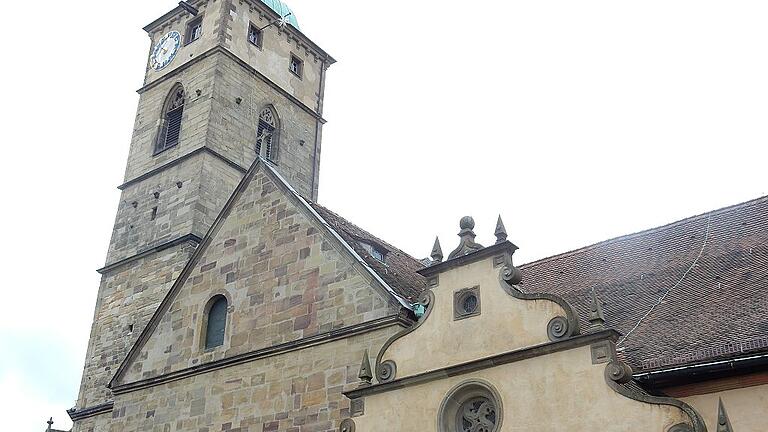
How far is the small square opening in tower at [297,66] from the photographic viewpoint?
3090cm

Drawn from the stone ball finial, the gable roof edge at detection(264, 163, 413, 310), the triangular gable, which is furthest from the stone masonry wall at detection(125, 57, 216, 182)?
the stone ball finial

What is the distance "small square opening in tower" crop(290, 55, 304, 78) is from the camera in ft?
101

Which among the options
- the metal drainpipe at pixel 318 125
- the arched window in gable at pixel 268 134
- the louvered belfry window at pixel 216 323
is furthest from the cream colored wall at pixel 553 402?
the metal drainpipe at pixel 318 125

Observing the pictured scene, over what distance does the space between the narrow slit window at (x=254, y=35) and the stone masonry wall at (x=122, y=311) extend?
879cm

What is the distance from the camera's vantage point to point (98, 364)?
23797 mm

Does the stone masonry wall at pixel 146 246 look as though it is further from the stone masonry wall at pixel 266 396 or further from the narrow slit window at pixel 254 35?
the stone masonry wall at pixel 266 396

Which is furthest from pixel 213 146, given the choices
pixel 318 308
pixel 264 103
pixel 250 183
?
pixel 318 308

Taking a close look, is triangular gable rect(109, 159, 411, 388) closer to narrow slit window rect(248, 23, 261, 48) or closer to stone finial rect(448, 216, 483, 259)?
stone finial rect(448, 216, 483, 259)

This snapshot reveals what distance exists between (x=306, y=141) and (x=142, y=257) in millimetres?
7745

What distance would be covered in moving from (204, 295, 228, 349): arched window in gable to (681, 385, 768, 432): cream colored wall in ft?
30.1

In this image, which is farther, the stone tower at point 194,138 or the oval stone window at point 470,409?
the stone tower at point 194,138

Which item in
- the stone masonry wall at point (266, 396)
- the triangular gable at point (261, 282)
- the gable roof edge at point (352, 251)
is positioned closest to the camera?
the gable roof edge at point (352, 251)

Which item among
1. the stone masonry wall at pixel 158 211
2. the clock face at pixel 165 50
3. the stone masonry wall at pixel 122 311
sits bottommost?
the stone masonry wall at pixel 122 311

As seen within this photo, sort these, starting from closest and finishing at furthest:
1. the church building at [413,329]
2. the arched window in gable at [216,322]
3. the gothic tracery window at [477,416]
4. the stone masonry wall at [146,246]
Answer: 1. the church building at [413,329]
2. the gothic tracery window at [477,416]
3. the arched window in gable at [216,322]
4. the stone masonry wall at [146,246]
